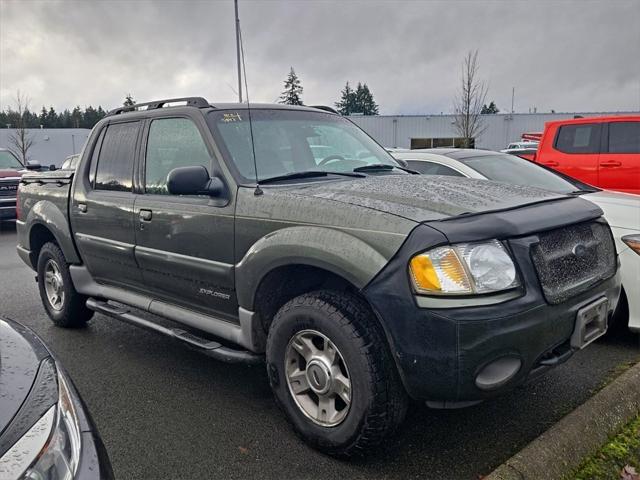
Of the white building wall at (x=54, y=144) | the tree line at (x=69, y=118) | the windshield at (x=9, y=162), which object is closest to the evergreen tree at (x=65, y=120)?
the tree line at (x=69, y=118)

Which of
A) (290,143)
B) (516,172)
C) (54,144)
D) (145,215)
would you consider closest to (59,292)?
(145,215)

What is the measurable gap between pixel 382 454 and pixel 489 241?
1.29 meters

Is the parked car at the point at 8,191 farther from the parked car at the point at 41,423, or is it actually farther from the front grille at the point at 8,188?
the parked car at the point at 41,423

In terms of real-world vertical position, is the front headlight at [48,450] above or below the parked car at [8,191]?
above

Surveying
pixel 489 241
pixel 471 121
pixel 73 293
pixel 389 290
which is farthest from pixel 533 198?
pixel 471 121

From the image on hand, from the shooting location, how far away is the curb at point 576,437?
8.02 ft

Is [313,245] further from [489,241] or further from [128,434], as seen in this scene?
[128,434]

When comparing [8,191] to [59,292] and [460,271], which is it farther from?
[460,271]

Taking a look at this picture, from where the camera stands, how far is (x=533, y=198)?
296cm

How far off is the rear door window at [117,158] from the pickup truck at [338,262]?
2cm

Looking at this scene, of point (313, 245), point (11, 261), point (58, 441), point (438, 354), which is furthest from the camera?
point (11, 261)

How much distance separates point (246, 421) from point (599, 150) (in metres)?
6.85

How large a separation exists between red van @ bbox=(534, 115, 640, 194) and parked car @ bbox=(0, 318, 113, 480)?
7596 millimetres

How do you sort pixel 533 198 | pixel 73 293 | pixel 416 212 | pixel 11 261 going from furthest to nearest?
pixel 11 261 → pixel 73 293 → pixel 533 198 → pixel 416 212
